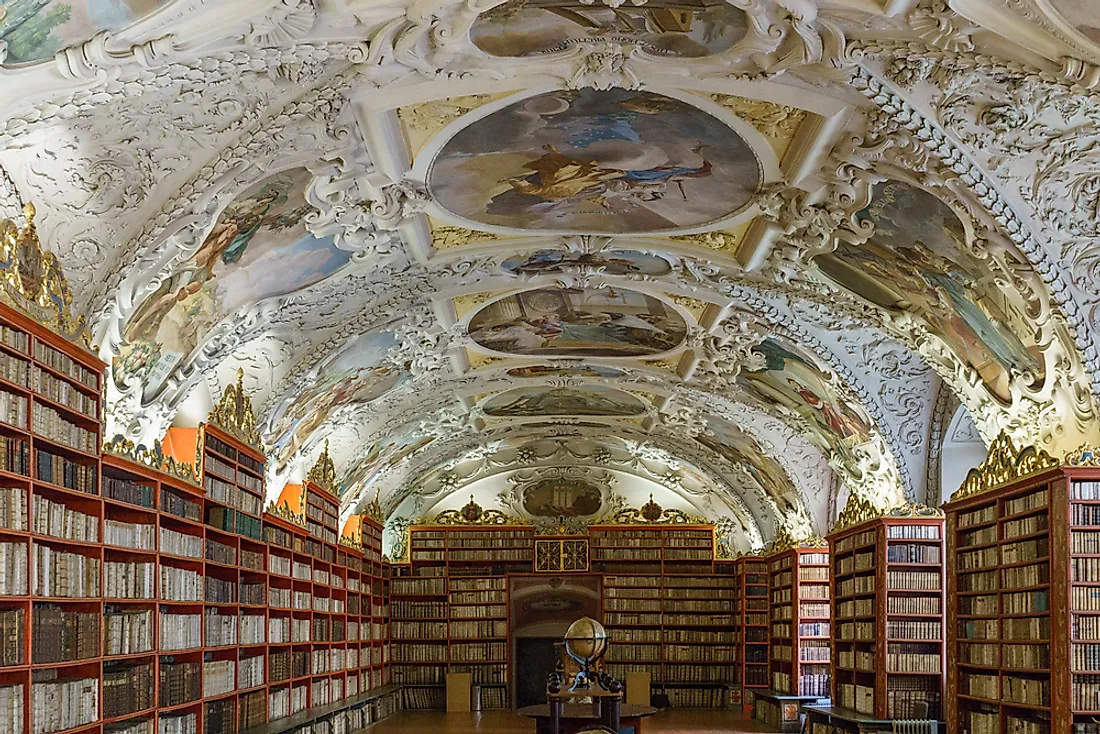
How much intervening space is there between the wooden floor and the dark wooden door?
5.29 ft

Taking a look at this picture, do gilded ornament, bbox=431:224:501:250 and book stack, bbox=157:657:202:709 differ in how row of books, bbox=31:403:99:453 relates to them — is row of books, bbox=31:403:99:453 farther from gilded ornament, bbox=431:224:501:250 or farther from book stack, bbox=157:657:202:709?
gilded ornament, bbox=431:224:501:250

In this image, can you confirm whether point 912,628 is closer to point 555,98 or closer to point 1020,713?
point 1020,713

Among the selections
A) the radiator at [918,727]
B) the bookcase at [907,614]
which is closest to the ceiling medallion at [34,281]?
the radiator at [918,727]

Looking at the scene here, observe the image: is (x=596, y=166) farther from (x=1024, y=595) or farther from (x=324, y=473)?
(x=324, y=473)

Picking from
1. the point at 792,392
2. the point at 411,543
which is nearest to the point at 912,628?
→ the point at 792,392

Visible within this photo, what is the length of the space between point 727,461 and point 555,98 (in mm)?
16435

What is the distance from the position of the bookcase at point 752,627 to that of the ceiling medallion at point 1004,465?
46.9 ft

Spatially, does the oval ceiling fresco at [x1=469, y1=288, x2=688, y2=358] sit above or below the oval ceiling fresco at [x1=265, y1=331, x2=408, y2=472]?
above

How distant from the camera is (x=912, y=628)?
17234 millimetres

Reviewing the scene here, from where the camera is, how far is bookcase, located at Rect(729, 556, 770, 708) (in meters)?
28.0

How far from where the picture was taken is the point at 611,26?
902 centimetres

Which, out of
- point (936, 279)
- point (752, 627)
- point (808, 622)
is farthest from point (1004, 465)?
point (752, 627)

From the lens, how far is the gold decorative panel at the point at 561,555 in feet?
98.6

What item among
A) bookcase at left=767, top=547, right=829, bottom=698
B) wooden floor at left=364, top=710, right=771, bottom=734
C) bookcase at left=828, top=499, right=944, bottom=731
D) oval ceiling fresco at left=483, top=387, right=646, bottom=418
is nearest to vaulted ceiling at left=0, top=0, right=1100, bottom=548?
bookcase at left=828, top=499, right=944, bottom=731
